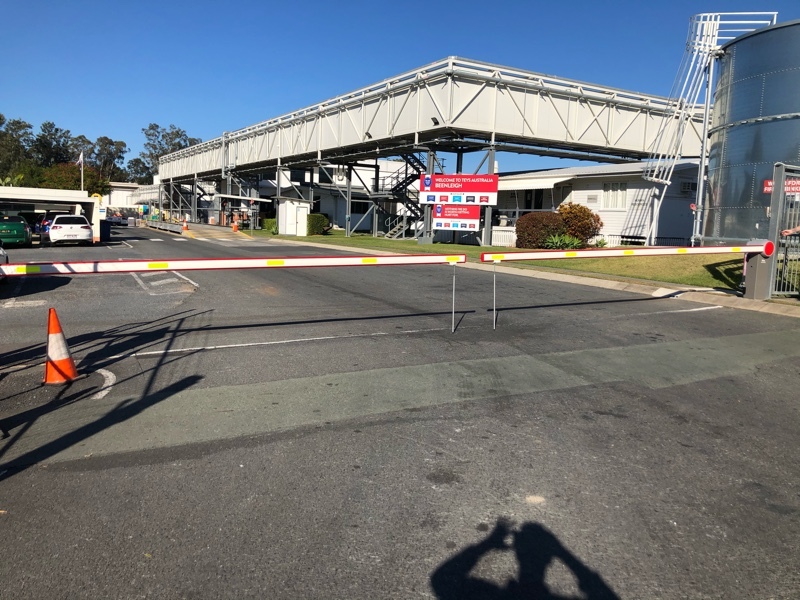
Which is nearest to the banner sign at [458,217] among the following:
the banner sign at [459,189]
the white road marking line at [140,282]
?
the banner sign at [459,189]

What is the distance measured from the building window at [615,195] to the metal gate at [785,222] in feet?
61.3

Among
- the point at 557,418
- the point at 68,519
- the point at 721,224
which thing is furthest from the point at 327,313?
the point at 721,224

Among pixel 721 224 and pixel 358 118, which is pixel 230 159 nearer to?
pixel 358 118

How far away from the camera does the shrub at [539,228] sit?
27867 mm

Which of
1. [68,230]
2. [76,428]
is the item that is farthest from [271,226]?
[76,428]

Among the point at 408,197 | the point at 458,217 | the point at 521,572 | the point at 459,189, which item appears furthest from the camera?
the point at 408,197

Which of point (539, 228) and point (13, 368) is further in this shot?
point (539, 228)

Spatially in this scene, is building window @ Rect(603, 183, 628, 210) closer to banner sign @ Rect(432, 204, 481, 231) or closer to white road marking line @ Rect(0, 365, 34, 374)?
banner sign @ Rect(432, 204, 481, 231)

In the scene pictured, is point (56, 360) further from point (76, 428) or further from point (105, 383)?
point (76, 428)

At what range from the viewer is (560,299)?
42.9 feet

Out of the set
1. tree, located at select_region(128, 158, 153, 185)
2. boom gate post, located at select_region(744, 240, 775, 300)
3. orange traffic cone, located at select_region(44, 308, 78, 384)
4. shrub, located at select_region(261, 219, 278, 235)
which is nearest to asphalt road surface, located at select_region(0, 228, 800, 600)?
orange traffic cone, located at select_region(44, 308, 78, 384)

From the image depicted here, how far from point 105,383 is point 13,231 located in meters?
26.8

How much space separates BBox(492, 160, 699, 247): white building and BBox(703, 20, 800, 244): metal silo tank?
12.6m

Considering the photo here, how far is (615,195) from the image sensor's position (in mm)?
31172
